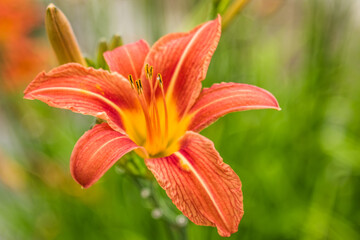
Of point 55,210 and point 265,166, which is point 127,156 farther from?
point 55,210

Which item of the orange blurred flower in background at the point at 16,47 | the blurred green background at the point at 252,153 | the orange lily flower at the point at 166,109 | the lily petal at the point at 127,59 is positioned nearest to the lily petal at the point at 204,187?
the orange lily flower at the point at 166,109

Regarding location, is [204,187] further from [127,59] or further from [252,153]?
[252,153]

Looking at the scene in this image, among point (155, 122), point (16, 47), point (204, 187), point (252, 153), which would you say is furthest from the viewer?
point (16, 47)

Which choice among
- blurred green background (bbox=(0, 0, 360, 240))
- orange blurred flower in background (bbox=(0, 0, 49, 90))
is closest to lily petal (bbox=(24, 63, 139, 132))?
blurred green background (bbox=(0, 0, 360, 240))

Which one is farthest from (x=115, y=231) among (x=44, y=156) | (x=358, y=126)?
(x=358, y=126)

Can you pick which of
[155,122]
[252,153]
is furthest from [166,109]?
[252,153]
